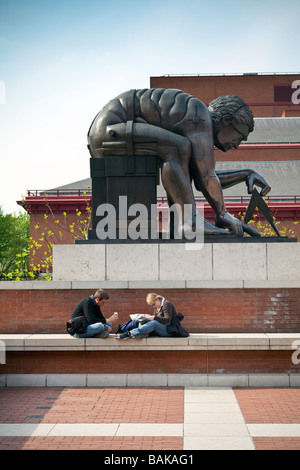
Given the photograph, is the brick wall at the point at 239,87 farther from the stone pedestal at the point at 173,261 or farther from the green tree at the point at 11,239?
the stone pedestal at the point at 173,261

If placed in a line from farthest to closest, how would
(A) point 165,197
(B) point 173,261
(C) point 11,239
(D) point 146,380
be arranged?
1. (C) point 11,239
2. (A) point 165,197
3. (B) point 173,261
4. (D) point 146,380

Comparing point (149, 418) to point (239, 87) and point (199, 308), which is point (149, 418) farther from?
point (239, 87)

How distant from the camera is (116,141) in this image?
1091 cm

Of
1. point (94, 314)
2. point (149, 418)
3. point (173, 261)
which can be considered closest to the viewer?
point (149, 418)

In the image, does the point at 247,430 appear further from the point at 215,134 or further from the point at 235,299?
the point at 215,134

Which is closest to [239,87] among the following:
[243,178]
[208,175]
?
[243,178]

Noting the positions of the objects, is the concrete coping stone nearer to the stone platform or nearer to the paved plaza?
the stone platform

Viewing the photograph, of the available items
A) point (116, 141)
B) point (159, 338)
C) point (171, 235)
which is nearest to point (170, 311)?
point (159, 338)

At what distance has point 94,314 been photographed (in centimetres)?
933

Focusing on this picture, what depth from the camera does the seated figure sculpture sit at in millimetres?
A: 10812

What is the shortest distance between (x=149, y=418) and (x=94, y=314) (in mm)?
2294

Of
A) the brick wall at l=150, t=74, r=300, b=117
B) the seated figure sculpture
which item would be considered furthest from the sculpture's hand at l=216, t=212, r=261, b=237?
the brick wall at l=150, t=74, r=300, b=117

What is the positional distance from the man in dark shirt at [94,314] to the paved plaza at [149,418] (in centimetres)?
90

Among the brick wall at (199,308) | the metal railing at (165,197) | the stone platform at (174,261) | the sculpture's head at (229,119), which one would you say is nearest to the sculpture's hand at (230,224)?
the stone platform at (174,261)
